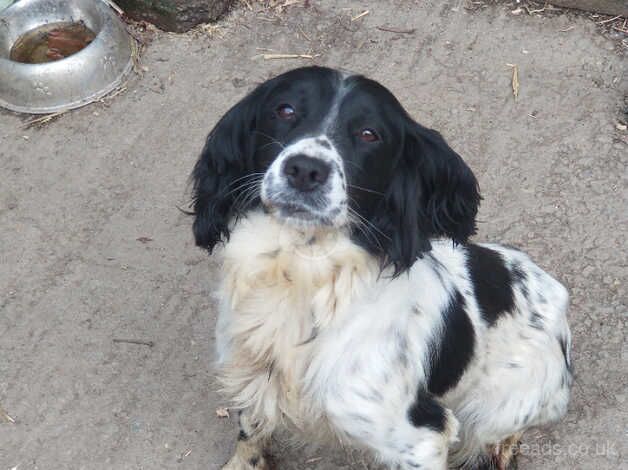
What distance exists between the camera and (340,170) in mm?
2908

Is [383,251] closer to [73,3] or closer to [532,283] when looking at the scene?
[532,283]

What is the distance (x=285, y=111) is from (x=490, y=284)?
1.09 meters

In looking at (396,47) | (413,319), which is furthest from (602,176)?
(413,319)

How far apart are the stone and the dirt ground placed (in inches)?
3.9

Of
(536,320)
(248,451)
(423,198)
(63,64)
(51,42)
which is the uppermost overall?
(423,198)

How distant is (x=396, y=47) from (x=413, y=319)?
2800mm

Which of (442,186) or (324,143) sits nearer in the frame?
(324,143)

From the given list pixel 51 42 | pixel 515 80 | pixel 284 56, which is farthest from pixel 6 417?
pixel 515 80

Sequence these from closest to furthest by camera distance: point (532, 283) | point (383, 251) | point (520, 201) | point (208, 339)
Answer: point (383, 251)
point (532, 283)
point (208, 339)
point (520, 201)

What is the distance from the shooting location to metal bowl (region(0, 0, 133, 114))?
509cm

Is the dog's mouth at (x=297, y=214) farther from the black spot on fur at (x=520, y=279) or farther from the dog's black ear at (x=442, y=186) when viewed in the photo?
the black spot on fur at (x=520, y=279)

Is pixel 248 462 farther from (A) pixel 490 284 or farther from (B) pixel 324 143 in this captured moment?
(B) pixel 324 143

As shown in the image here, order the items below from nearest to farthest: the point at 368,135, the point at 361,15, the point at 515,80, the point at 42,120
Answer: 1. the point at 368,135
2. the point at 42,120
3. the point at 515,80
4. the point at 361,15

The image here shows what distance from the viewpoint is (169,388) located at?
410 cm
